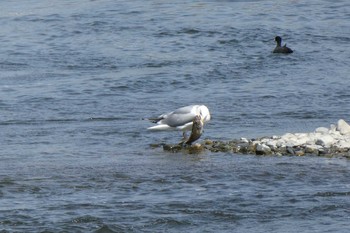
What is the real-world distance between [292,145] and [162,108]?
4034 millimetres

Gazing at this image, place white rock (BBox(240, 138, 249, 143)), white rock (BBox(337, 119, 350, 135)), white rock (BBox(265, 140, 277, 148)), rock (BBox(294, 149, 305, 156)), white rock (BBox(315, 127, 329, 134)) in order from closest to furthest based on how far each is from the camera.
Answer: rock (BBox(294, 149, 305, 156)) < white rock (BBox(265, 140, 277, 148)) < white rock (BBox(240, 138, 249, 143)) < white rock (BBox(337, 119, 350, 135)) < white rock (BBox(315, 127, 329, 134))

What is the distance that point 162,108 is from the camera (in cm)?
1655

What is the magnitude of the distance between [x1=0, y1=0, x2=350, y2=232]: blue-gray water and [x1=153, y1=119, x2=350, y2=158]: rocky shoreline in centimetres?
27

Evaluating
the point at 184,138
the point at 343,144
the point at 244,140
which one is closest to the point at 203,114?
the point at 184,138

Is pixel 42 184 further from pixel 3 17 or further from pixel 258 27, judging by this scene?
pixel 3 17

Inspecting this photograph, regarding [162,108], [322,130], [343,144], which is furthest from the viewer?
[162,108]

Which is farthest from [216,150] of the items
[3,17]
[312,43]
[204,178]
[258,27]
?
[3,17]

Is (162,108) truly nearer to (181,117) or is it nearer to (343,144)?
(181,117)

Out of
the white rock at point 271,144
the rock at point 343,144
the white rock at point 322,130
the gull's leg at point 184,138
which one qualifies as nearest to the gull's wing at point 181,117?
the gull's leg at point 184,138

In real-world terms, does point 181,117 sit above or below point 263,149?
above

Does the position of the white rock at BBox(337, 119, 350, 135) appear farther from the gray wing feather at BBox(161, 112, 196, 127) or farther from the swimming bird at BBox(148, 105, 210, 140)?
the gray wing feather at BBox(161, 112, 196, 127)

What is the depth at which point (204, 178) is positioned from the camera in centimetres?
1145

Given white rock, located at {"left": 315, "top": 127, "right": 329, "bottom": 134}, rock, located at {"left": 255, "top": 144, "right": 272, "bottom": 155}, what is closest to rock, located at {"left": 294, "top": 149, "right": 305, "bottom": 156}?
rock, located at {"left": 255, "top": 144, "right": 272, "bottom": 155}

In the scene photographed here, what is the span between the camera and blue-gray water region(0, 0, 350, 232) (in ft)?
32.9
